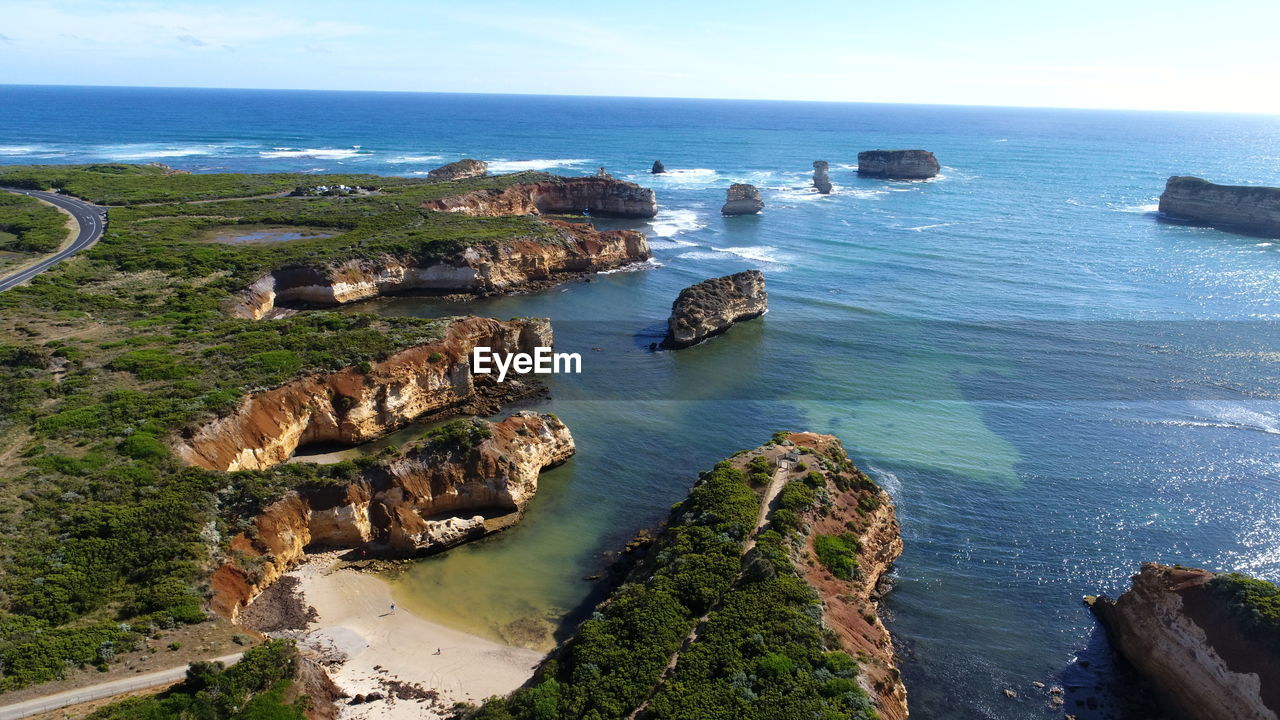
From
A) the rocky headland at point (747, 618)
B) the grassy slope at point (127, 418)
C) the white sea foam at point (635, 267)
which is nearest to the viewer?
the rocky headland at point (747, 618)

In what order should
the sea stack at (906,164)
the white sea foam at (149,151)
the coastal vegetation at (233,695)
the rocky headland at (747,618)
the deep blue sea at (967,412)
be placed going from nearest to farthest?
the coastal vegetation at (233,695)
the rocky headland at (747,618)
the deep blue sea at (967,412)
the white sea foam at (149,151)
the sea stack at (906,164)

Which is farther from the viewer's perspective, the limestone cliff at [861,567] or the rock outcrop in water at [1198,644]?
the limestone cliff at [861,567]

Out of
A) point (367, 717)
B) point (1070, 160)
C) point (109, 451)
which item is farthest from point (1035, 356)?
point (1070, 160)

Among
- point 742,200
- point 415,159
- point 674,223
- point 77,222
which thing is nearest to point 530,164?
point 415,159

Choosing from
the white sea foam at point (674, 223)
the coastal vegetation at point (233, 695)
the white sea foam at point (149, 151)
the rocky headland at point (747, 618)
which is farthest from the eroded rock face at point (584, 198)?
the white sea foam at point (149, 151)

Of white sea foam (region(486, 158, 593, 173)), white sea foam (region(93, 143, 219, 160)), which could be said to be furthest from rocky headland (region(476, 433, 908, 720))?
white sea foam (region(93, 143, 219, 160))

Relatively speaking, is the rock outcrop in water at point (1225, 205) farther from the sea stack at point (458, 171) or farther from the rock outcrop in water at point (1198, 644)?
the sea stack at point (458, 171)

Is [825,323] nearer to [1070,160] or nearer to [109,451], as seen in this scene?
[109,451]
